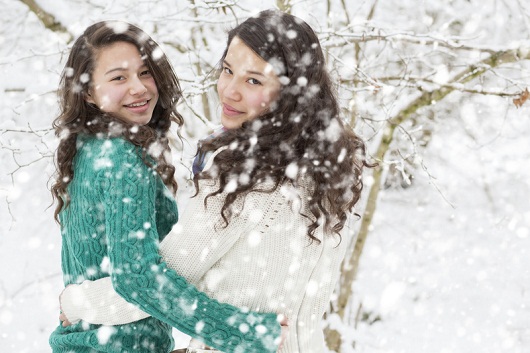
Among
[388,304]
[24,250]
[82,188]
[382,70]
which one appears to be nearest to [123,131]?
Answer: [82,188]

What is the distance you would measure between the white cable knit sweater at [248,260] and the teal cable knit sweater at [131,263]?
7 centimetres

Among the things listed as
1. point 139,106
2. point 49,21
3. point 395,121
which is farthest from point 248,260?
point 49,21

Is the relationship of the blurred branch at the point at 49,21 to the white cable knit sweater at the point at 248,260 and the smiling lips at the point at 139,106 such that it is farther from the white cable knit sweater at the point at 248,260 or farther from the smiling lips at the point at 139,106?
the white cable knit sweater at the point at 248,260

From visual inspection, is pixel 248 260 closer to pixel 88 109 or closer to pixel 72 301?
pixel 72 301

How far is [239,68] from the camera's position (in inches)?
80.0

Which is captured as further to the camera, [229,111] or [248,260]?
[229,111]

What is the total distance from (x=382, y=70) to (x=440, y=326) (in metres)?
4.13

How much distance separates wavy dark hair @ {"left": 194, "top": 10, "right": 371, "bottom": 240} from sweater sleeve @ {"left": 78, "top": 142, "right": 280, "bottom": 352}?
25 cm

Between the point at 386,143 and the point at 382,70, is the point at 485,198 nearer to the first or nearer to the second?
the point at 382,70

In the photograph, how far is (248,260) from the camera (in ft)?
6.15

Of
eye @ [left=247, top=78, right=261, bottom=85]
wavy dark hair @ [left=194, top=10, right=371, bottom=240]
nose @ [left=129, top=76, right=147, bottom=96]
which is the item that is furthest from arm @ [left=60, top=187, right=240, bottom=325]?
nose @ [left=129, top=76, right=147, bottom=96]

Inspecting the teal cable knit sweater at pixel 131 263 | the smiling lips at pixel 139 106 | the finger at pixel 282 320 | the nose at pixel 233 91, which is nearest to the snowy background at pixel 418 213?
the smiling lips at pixel 139 106

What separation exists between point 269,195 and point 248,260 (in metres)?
0.23

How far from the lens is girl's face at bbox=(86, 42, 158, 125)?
2.19 meters
